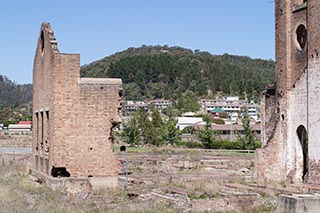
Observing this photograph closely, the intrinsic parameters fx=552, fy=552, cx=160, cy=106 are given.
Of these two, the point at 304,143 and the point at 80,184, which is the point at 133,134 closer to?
the point at 304,143

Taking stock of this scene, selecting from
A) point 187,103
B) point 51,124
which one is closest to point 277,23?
point 51,124

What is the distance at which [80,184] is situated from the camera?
65.2ft

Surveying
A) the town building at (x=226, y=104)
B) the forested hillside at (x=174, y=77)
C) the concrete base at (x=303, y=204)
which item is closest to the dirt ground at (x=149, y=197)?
the concrete base at (x=303, y=204)

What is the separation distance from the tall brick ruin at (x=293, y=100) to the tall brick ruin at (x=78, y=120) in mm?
6961

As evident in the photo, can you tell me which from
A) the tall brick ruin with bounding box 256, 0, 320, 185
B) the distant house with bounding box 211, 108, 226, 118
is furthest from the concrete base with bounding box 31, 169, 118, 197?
the distant house with bounding box 211, 108, 226, 118

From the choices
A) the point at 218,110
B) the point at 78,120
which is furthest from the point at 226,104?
the point at 78,120

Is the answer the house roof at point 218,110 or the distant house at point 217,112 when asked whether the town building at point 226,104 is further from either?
the distant house at point 217,112

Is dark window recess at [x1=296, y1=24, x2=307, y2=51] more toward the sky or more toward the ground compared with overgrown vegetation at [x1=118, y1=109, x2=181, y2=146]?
more toward the sky

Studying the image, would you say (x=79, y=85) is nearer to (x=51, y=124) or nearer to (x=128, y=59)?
(x=51, y=124)

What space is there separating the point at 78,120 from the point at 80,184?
2.41 meters

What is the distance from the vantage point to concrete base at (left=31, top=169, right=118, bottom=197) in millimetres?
19556

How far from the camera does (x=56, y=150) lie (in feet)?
67.0

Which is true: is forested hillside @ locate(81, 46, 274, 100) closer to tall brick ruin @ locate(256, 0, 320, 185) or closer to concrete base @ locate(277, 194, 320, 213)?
tall brick ruin @ locate(256, 0, 320, 185)

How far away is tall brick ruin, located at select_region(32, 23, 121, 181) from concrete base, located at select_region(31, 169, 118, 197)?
0.22 meters
